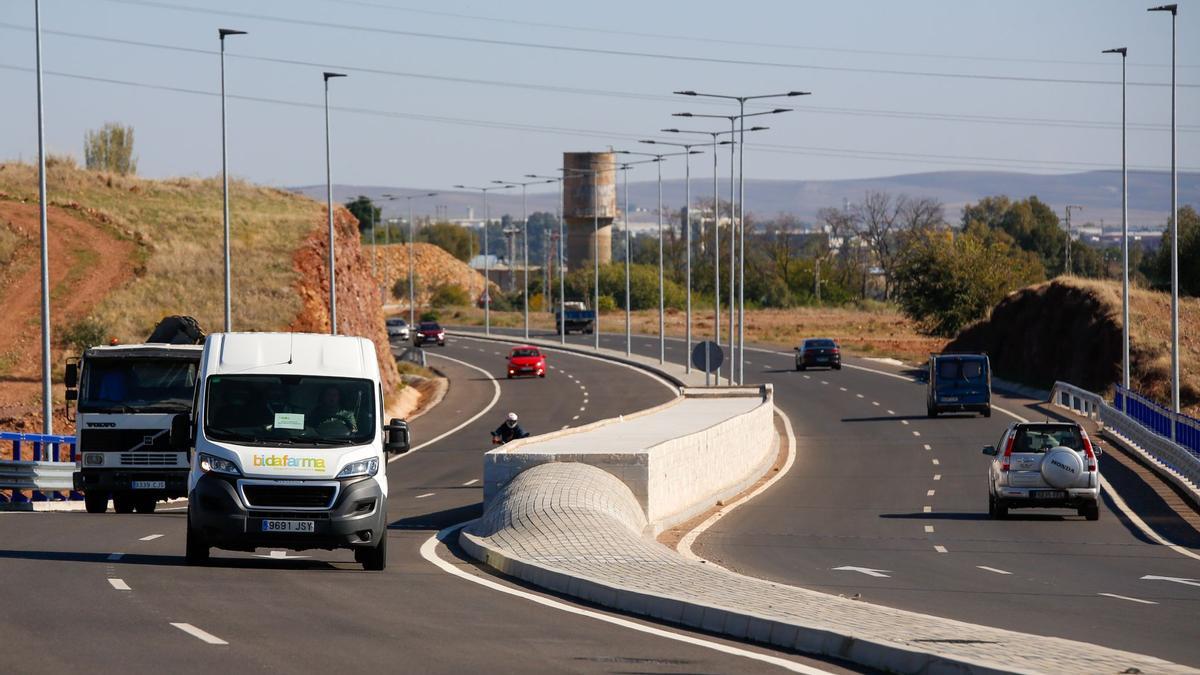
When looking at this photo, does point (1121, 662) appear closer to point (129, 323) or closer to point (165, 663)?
point (165, 663)

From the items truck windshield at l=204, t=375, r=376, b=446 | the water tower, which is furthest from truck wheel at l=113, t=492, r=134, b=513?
the water tower

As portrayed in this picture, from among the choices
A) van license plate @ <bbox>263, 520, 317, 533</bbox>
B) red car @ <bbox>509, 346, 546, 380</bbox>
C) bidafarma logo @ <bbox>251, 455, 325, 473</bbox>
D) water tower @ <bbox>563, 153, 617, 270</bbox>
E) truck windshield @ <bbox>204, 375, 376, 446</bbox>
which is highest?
water tower @ <bbox>563, 153, 617, 270</bbox>

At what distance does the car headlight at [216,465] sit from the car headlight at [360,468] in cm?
A: 104

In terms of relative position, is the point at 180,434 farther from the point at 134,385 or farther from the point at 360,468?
the point at 134,385

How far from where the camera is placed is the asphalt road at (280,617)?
11.3 m

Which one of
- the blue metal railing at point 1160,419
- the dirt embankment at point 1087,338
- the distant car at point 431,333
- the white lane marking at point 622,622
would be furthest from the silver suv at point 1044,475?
the distant car at point 431,333

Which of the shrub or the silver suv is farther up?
the shrub

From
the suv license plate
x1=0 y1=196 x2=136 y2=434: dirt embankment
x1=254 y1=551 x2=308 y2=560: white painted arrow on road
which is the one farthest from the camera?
x1=0 y1=196 x2=136 y2=434: dirt embankment

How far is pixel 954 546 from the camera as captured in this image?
2512 centimetres

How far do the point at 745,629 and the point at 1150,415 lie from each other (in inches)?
1293

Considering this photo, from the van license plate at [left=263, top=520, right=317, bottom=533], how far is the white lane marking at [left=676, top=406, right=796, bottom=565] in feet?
17.1

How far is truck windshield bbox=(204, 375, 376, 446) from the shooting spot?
677 inches

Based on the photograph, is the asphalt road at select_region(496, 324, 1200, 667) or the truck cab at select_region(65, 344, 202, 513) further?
the truck cab at select_region(65, 344, 202, 513)

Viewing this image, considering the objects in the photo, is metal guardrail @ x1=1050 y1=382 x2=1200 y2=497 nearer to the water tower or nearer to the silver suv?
the silver suv
